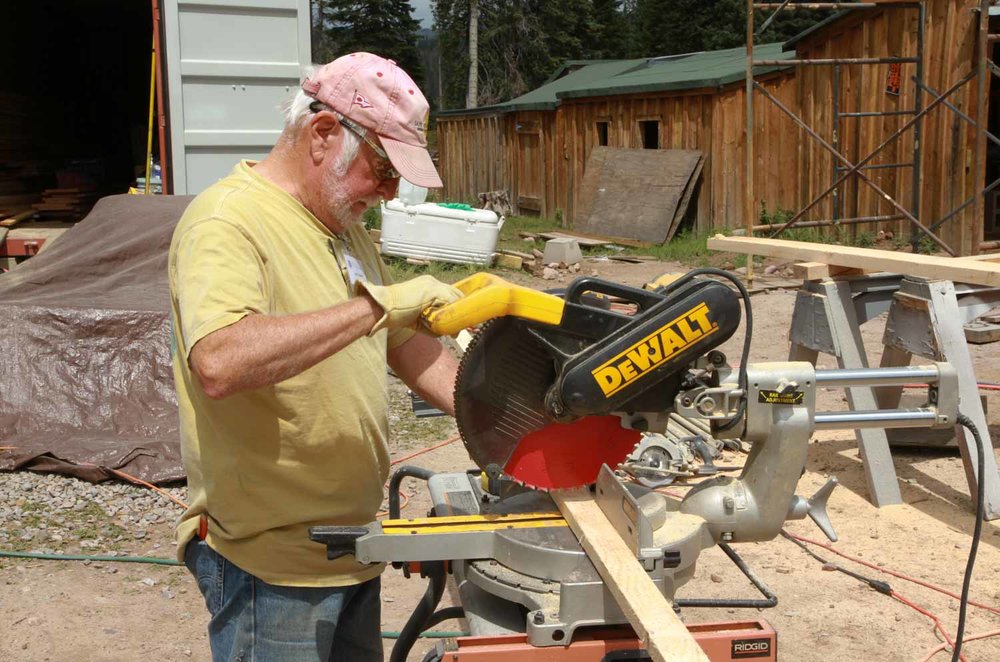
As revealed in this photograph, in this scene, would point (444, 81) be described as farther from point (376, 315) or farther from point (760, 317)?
point (376, 315)

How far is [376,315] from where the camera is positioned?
1.73 metres

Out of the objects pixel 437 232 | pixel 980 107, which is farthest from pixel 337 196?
pixel 437 232

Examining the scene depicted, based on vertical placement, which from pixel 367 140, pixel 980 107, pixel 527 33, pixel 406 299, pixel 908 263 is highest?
pixel 527 33

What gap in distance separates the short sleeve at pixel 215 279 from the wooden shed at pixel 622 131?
1304 cm

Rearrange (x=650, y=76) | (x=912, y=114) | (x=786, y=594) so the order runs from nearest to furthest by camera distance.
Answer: (x=786, y=594) → (x=912, y=114) → (x=650, y=76)

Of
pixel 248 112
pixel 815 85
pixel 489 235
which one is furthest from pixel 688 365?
pixel 815 85

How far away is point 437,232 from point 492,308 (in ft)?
34.2

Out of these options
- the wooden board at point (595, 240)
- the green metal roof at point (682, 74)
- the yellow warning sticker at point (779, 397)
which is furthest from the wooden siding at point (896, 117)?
the yellow warning sticker at point (779, 397)

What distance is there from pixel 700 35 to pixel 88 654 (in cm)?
3508

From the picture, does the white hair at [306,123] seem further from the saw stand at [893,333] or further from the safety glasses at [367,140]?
the saw stand at [893,333]

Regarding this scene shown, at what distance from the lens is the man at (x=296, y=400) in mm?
1865

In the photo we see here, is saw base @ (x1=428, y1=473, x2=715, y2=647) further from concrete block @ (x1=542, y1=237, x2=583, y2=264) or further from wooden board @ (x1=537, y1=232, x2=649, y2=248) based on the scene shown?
wooden board @ (x1=537, y1=232, x2=649, y2=248)

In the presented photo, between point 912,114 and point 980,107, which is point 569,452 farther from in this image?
point 912,114

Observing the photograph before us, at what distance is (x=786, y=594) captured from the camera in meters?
4.02
